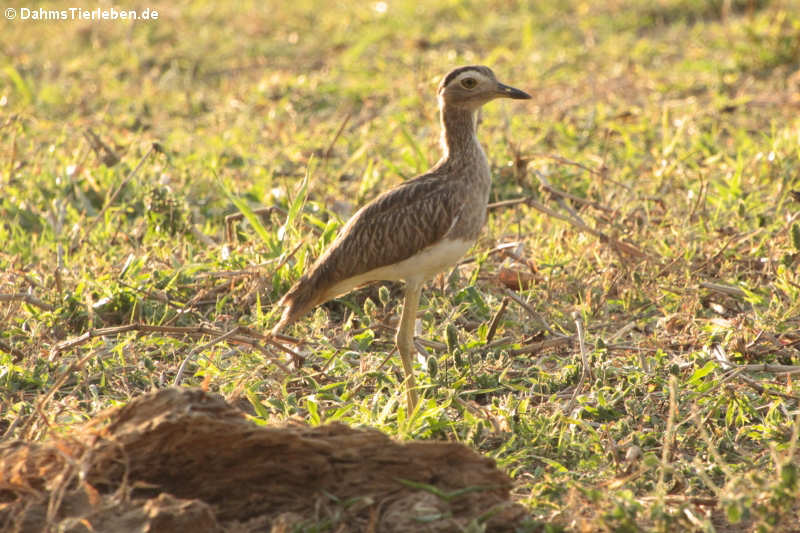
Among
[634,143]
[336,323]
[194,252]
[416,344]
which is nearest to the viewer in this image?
[416,344]

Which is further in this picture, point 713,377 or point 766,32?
point 766,32

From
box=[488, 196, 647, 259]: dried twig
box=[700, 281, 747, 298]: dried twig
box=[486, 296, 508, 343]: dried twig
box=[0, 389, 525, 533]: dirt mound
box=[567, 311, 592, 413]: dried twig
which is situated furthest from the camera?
box=[488, 196, 647, 259]: dried twig

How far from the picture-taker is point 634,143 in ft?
→ 23.9

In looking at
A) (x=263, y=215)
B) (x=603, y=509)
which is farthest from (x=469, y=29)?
(x=603, y=509)

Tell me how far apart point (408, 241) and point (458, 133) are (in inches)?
24.0

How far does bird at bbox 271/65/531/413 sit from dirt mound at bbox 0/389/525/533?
1.06 metres

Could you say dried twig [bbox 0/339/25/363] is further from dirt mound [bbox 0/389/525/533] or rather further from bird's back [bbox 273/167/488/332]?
dirt mound [bbox 0/389/525/533]

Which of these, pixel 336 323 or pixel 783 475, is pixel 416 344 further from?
pixel 783 475

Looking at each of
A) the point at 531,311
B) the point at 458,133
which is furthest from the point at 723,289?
the point at 458,133

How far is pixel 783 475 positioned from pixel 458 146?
2.16 m

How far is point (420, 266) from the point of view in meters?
4.31

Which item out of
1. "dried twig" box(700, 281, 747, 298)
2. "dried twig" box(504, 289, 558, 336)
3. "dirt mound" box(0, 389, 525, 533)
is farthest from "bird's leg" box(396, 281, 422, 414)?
"dried twig" box(700, 281, 747, 298)

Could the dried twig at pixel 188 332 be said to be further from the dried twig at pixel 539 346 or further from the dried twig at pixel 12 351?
the dried twig at pixel 539 346

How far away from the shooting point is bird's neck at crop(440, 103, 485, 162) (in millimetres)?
4547
